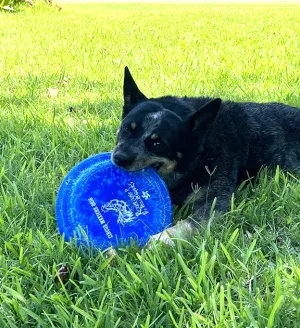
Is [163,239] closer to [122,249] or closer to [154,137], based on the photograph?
[122,249]

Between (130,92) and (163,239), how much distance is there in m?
1.12

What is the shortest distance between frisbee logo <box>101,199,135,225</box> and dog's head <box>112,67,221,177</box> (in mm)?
209

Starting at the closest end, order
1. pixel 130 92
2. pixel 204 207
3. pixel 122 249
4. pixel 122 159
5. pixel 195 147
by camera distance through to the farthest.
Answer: pixel 122 249
pixel 122 159
pixel 204 207
pixel 195 147
pixel 130 92

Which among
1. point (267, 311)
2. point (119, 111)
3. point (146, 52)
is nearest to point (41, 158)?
point (119, 111)

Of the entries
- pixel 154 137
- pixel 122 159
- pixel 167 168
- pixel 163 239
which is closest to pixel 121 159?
pixel 122 159

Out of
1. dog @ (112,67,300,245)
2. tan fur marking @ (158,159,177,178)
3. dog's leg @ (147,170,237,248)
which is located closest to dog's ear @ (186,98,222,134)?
dog @ (112,67,300,245)

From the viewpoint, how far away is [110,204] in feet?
8.91

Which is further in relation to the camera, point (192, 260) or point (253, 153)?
point (253, 153)

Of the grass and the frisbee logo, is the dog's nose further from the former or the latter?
the grass

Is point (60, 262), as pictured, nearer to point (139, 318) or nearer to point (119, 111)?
point (139, 318)

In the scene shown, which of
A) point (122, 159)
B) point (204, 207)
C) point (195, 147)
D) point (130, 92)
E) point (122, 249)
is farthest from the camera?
point (130, 92)

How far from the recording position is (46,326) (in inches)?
76.6

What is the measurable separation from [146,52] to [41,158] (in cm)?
422

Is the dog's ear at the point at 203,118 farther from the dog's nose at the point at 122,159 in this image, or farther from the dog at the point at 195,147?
the dog's nose at the point at 122,159
